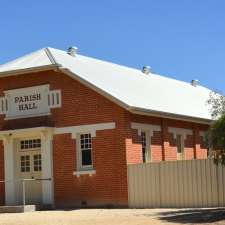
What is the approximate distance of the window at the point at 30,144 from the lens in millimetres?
28531

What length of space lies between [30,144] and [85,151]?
10.0 ft

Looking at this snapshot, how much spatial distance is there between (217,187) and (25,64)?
35.2ft

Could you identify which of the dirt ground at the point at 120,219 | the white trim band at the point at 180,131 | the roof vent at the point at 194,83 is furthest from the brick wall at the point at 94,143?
the roof vent at the point at 194,83

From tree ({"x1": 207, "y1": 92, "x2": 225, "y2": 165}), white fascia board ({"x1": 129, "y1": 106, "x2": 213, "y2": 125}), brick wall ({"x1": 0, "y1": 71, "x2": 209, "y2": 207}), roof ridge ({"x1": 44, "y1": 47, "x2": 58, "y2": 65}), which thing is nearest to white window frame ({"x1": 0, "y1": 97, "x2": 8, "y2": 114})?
brick wall ({"x1": 0, "y1": 71, "x2": 209, "y2": 207})

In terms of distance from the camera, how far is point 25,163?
2892cm

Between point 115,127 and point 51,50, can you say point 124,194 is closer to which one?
point 115,127

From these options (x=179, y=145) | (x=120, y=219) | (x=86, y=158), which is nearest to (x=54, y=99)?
(x=86, y=158)

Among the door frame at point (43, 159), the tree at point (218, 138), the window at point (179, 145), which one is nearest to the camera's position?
the tree at point (218, 138)

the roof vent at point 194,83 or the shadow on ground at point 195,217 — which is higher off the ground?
the roof vent at point 194,83

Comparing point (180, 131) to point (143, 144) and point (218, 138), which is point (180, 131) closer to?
point (143, 144)

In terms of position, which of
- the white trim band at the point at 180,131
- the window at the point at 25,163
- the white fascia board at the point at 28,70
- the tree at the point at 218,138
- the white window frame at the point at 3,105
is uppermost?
the white fascia board at the point at 28,70

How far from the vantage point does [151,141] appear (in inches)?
1109

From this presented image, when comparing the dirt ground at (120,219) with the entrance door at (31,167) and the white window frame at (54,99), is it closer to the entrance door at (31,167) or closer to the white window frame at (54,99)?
the entrance door at (31,167)

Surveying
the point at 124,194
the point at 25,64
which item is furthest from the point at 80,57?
the point at 124,194
